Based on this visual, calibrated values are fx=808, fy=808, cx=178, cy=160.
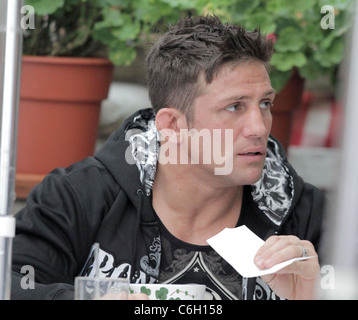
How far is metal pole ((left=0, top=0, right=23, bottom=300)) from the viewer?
3.99ft

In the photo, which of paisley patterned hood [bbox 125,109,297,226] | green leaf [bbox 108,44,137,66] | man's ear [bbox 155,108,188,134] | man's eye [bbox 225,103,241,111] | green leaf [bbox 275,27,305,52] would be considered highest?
green leaf [bbox 275,27,305,52]

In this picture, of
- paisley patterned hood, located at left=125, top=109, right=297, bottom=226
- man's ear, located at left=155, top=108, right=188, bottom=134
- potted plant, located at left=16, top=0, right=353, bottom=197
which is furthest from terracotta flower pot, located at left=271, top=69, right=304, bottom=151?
man's ear, located at left=155, top=108, right=188, bottom=134

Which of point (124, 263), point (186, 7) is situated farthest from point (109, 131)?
point (124, 263)

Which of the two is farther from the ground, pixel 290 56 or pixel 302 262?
pixel 290 56

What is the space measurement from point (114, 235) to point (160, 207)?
0.50 feet

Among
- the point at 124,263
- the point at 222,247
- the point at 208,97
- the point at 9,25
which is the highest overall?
the point at 9,25

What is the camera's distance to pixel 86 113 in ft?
10.8

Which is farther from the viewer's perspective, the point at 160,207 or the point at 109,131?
the point at 109,131

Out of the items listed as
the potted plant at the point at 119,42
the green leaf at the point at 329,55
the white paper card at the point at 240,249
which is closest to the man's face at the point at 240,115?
the white paper card at the point at 240,249

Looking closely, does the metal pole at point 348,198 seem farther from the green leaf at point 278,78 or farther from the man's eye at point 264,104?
the green leaf at point 278,78

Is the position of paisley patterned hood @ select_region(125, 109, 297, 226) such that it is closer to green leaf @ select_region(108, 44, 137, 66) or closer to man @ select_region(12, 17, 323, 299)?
man @ select_region(12, 17, 323, 299)

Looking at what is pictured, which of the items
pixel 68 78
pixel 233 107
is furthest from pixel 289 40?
pixel 233 107

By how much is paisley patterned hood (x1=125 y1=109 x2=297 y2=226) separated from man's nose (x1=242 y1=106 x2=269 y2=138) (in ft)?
0.77

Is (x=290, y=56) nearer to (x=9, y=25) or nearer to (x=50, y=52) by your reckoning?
(x=50, y=52)
